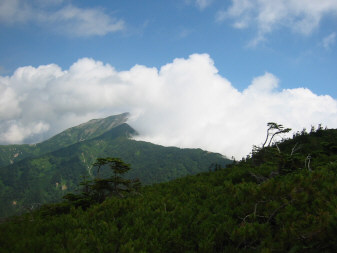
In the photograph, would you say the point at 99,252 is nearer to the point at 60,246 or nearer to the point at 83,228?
the point at 60,246

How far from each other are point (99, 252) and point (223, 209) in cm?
420

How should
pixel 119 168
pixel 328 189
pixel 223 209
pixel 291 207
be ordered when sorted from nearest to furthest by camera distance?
1. pixel 291 207
2. pixel 328 189
3. pixel 223 209
4. pixel 119 168

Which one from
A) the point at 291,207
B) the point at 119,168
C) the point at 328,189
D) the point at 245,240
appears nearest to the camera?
the point at 245,240

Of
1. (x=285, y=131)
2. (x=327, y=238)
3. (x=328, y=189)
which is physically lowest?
(x=327, y=238)

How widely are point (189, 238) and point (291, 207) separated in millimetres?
2903

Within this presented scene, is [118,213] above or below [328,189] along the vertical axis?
below

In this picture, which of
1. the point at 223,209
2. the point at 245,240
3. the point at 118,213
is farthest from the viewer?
the point at 118,213

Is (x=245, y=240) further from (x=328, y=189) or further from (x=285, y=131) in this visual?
(x=285, y=131)

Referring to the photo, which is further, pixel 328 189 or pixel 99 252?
pixel 328 189

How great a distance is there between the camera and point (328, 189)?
693cm

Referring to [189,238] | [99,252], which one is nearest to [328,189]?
[189,238]

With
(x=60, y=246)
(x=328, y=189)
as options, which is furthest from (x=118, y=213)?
(x=328, y=189)

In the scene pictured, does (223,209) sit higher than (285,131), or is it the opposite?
(285,131)

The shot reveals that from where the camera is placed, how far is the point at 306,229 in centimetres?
502
